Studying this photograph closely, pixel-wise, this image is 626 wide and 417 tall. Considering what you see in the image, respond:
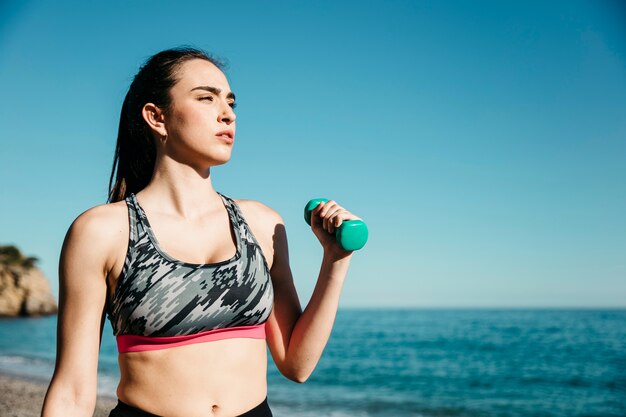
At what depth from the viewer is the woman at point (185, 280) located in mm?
1841

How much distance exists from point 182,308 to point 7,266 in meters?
54.8

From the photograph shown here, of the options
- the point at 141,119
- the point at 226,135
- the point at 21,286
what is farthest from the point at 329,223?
the point at 21,286

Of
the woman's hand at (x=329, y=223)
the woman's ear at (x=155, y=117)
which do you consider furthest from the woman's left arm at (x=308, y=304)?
the woman's ear at (x=155, y=117)

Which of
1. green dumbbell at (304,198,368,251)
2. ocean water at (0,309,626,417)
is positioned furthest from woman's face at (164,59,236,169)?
ocean water at (0,309,626,417)

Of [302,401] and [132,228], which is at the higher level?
[132,228]

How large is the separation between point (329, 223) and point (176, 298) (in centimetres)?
61

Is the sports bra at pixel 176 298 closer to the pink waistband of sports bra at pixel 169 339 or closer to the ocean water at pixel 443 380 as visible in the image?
the pink waistband of sports bra at pixel 169 339

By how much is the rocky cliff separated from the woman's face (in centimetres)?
5433

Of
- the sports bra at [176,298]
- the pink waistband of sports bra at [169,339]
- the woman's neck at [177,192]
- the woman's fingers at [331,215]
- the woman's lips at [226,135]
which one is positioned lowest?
the pink waistband of sports bra at [169,339]

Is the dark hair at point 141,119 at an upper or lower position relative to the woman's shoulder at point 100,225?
upper

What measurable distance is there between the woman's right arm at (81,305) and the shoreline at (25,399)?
8.16 meters

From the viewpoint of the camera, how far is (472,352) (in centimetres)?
3238

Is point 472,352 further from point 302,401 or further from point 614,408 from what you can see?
point 302,401

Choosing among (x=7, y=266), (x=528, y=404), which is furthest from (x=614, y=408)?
(x=7, y=266)
